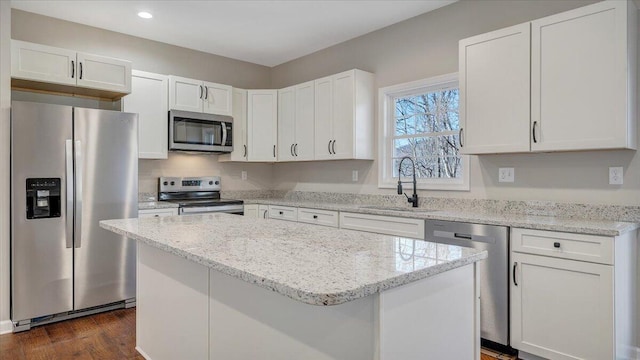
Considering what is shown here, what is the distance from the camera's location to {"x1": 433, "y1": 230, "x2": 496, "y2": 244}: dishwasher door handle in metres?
2.55

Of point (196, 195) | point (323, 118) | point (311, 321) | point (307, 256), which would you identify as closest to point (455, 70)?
point (323, 118)

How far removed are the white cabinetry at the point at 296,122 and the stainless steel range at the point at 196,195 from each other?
0.84 metres

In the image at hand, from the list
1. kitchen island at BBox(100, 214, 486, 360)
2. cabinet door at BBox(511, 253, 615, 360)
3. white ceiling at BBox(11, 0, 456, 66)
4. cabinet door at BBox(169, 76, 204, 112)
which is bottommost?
cabinet door at BBox(511, 253, 615, 360)

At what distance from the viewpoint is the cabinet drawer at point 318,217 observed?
12.1 ft

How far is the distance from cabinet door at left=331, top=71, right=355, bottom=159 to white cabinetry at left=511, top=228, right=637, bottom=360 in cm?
190

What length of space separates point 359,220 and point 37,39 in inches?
131

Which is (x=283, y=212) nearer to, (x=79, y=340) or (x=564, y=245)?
(x=79, y=340)

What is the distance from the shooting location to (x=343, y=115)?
3.99m

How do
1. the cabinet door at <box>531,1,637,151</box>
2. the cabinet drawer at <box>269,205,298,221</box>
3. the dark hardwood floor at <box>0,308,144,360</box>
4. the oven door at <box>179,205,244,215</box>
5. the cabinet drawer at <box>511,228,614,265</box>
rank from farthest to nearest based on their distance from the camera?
1. the cabinet drawer at <box>269,205,298,221</box>
2. the oven door at <box>179,205,244,215</box>
3. the dark hardwood floor at <box>0,308,144,360</box>
4. the cabinet door at <box>531,1,637,151</box>
5. the cabinet drawer at <box>511,228,614,265</box>

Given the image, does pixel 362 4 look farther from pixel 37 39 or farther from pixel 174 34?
pixel 37 39

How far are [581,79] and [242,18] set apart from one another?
2810mm

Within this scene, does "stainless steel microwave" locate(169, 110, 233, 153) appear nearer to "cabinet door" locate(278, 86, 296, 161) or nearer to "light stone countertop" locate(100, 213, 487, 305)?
"cabinet door" locate(278, 86, 296, 161)

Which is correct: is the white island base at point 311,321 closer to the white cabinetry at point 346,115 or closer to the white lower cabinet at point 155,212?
the white lower cabinet at point 155,212

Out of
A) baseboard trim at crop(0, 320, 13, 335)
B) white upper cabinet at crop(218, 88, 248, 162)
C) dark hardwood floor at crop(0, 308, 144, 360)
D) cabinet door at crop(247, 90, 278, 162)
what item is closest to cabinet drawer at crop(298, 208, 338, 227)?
cabinet door at crop(247, 90, 278, 162)
